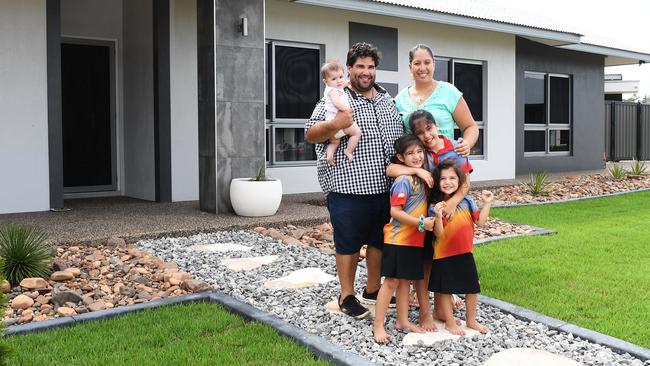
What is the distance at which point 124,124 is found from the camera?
10.1 meters

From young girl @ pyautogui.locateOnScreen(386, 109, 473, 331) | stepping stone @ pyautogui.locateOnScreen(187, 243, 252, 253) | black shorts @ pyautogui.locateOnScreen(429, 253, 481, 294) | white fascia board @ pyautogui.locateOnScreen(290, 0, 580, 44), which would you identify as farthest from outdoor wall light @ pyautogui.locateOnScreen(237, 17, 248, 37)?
black shorts @ pyautogui.locateOnScreen(429, 253, 481, 294)

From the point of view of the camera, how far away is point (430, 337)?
360cm

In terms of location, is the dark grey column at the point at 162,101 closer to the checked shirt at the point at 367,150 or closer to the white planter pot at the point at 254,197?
the white planter pot at the point at 254,197

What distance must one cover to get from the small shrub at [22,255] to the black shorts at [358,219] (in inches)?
96.1

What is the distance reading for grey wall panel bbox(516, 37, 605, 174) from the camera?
1399cm

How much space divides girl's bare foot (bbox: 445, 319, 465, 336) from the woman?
1.02 meters

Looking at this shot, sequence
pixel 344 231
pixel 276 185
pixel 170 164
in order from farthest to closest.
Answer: pixel 170 164, pixel 276 185, pixel 344 231

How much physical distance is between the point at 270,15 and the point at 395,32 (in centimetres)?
275

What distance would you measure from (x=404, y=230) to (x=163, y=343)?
4.77 feet

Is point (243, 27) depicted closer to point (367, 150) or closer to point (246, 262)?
point (246, 262)

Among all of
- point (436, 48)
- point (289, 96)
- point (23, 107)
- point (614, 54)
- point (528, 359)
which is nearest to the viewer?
point (528, 359)

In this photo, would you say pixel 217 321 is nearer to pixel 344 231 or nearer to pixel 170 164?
pixel 344 231

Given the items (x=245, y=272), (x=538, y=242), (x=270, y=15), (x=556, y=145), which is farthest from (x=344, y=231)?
(x=556, y=145)

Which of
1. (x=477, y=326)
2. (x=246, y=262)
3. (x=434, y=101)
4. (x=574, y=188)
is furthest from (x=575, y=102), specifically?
(x=477, y=326)
